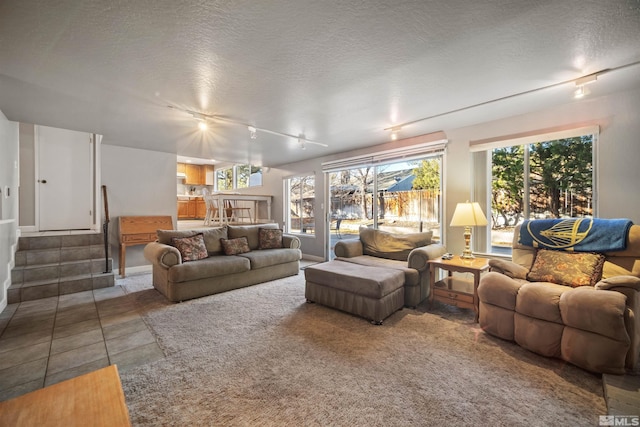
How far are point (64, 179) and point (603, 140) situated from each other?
24.7 feet

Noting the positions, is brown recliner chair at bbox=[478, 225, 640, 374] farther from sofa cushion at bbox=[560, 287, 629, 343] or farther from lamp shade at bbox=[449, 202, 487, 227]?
lamp shade at bbox=[449, 202, 487, 227]

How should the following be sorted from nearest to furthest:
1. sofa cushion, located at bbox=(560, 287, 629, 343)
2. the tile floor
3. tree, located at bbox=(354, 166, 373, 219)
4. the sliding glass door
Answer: sofa cushion, located at bbox=(560, 287, 629, 343) < the tile floor < the sliding glass door < tree, located at bbox=(354, 166, 373, 219)

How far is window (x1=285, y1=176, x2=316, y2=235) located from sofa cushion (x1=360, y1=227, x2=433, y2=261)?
6.99 feet

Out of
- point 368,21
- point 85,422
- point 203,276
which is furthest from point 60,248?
point 368,21

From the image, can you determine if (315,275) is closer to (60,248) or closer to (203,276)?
(203,276)

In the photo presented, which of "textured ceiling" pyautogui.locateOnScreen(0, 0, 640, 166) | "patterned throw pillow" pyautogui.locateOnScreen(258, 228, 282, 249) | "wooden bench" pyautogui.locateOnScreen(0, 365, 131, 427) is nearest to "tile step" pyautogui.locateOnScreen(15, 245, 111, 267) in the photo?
"textured ceiling" pyautogui.locateOnScreen(0, 0, 640, 166)

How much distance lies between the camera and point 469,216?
2918mm

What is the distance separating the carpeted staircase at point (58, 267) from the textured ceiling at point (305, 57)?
1802 millimetres

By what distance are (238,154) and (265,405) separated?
15.7 feet

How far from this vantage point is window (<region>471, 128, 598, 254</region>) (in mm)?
2973

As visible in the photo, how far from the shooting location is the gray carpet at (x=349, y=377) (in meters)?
1.44

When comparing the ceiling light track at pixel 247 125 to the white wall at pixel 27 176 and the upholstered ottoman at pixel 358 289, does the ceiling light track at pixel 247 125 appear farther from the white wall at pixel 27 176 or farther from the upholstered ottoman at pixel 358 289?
the white wall at pixel 27 176

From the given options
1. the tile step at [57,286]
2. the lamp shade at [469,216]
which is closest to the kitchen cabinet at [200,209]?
the tile step at [57,286]

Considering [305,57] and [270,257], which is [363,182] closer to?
[270,257]
